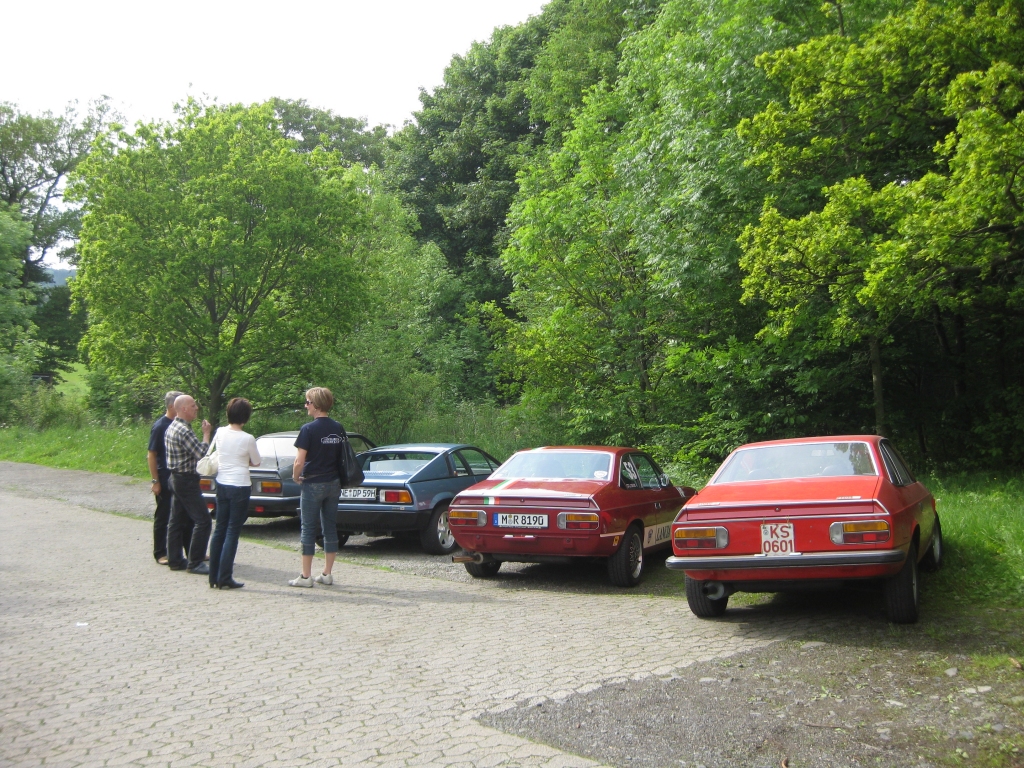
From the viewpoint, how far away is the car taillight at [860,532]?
6293mm

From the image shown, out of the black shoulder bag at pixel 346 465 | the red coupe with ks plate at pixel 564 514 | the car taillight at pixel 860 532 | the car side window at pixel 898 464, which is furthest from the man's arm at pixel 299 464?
the car side window at pixel 898 464

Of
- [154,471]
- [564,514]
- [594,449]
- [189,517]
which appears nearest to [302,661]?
[564,514]

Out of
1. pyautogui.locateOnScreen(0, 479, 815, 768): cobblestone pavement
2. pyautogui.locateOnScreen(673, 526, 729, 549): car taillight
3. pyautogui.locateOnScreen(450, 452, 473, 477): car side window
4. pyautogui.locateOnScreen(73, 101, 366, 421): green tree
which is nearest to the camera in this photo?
pyautogui.locateOnScreen(0, 479, 815, 768): cobblestone pavement

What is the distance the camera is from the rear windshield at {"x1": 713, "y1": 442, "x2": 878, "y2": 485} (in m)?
7.39

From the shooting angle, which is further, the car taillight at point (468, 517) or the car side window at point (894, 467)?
the car taillight at point (468, 517)

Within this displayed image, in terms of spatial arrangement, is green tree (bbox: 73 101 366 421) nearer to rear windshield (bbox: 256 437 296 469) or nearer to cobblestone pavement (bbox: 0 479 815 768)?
rear windshield (bbox: 256 437 296 469)

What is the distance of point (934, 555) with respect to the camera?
845 cm

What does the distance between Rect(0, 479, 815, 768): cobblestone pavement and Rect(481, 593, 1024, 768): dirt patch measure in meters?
0.25

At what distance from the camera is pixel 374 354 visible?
70.9 ft

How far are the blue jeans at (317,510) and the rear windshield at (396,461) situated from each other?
263cm

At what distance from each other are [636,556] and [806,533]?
308cm

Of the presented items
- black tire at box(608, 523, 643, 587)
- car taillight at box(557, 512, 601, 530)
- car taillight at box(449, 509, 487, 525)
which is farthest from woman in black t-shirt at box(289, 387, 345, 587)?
black tire at box(608, 523, 643, 587)

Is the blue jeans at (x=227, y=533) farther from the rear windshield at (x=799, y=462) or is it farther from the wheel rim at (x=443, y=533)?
the rear windshield at (x=799, y=462)

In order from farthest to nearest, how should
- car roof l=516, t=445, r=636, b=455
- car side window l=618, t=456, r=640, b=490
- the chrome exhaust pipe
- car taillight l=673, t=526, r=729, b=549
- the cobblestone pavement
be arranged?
car roof l=516, t=445, r=636, b=455, car side window l=618, t=456, r=640, b=490, the chrome exhaust pipe, car taillight l=673, t=526, r=729, b=549, the cobblestone pavement
